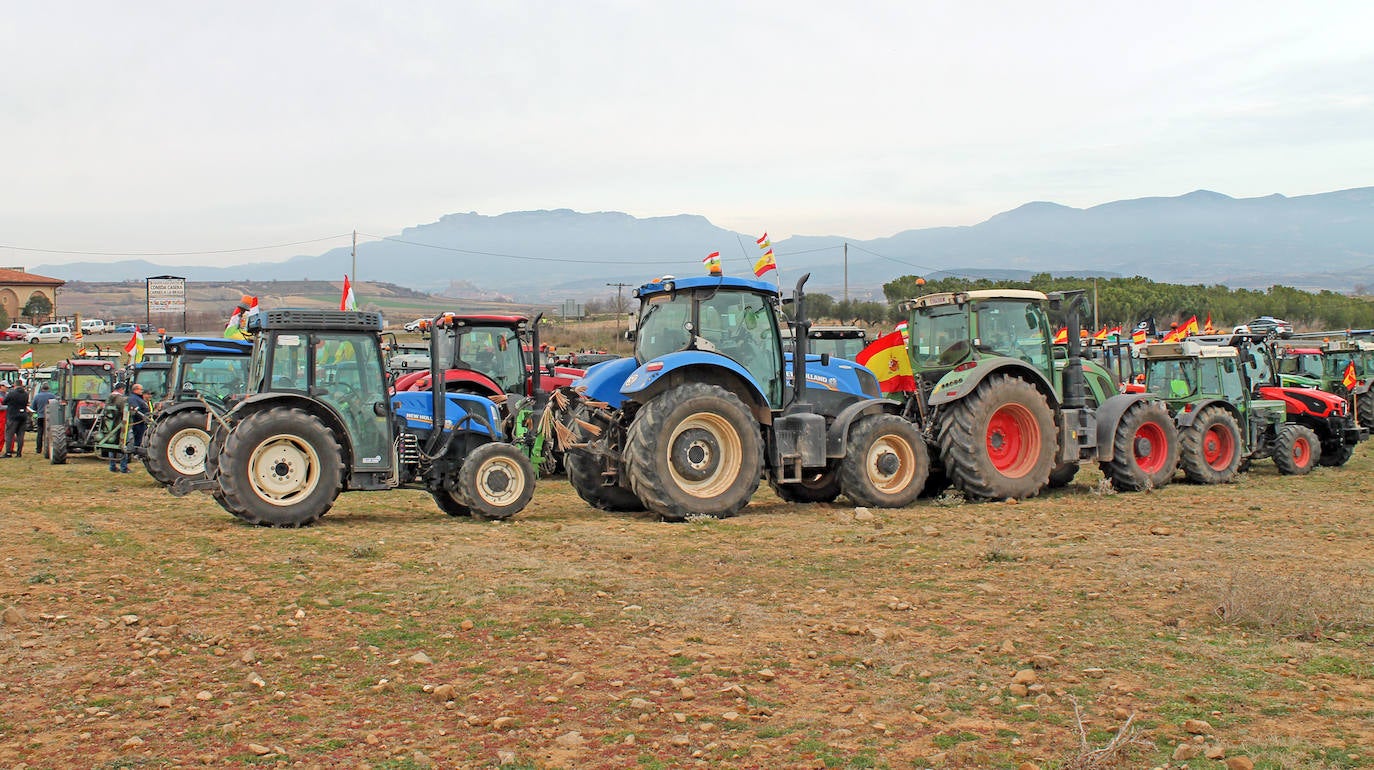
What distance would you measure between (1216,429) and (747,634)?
10803 millimetres

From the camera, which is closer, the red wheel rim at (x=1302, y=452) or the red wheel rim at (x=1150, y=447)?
the red wheel rim at (x=1150, y=447)

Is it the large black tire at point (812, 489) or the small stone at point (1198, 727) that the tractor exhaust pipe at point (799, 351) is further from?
the small stone at point (1198, 727)

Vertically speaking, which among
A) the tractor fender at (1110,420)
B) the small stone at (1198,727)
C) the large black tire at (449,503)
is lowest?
the large black tire at (449,503)

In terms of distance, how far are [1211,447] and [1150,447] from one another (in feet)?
4.91

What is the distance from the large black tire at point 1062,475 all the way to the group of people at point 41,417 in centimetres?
1223

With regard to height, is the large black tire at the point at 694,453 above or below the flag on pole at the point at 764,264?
below

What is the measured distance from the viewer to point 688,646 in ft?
19.7

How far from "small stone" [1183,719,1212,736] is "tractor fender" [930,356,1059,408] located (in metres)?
7.67

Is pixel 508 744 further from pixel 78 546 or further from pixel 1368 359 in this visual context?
pixel 1368 359

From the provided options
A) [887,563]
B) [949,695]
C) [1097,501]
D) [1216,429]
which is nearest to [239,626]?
[949,695]

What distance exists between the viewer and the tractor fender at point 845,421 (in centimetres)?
1178

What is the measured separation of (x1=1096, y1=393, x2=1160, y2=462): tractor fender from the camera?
43.7 ft

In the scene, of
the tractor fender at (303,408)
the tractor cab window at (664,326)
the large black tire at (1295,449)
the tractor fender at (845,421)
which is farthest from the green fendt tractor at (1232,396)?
the tractor fender at (303,408)

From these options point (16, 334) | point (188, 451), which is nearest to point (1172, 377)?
point (188, 451)
